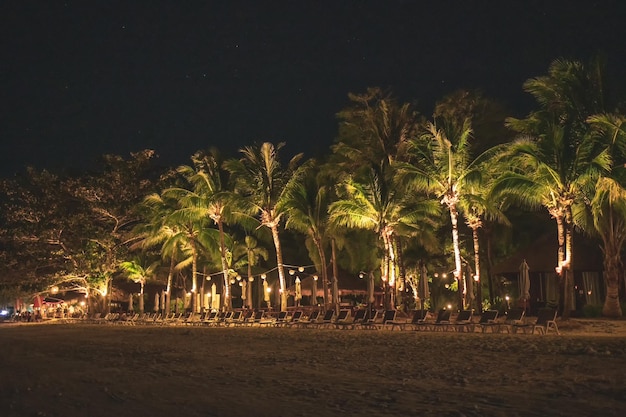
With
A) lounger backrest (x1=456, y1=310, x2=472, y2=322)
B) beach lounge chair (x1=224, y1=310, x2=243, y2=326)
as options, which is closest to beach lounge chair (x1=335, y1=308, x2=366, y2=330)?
lounger backrest (x1=456, y1=310, x2=472, y2=322)

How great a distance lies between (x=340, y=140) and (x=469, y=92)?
6.64 metres

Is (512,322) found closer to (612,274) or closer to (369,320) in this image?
(369,320)

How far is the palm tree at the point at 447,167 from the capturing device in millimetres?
22578

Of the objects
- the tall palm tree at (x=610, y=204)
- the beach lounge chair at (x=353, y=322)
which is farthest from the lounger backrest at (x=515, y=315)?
the beach lounge chair at (x=353, y=322)

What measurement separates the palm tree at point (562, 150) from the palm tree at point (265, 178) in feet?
39.7

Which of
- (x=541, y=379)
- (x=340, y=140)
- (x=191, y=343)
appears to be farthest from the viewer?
(x=340, y=140)

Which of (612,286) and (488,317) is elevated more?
(612,286)

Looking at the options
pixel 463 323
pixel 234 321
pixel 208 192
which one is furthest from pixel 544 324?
pixel 208 192

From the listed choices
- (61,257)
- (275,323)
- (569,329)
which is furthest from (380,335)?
(61,257)

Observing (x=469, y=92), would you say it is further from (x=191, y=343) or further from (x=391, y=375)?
(x=391, y=375)

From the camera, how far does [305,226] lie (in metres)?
30.3

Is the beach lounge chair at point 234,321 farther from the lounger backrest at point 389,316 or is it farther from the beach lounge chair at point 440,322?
the beach lounge chair at point 440,322

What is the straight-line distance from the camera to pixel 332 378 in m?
10.1

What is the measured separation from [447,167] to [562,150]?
4.79m
